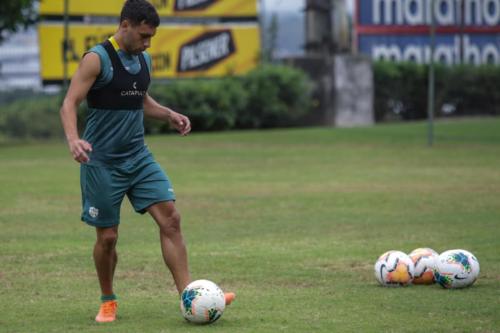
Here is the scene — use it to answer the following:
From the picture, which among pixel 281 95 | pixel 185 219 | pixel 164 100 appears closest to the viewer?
pixel 185 219

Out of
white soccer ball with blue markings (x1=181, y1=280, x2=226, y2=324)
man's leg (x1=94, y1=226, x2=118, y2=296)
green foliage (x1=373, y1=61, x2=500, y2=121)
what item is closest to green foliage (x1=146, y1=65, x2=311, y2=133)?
green foliage (x1=373, y1=61, x2=500, y2=121)

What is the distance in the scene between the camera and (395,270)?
386 inches

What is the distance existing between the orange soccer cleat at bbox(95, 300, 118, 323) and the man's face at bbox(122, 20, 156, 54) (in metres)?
1.76

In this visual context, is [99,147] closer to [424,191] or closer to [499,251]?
[499,251]

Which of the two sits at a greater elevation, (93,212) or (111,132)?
(111,132)

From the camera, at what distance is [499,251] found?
39.4 feet

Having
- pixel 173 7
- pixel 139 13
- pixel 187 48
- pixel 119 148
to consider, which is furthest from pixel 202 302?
pixel 187 48

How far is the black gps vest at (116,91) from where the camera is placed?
8.16m

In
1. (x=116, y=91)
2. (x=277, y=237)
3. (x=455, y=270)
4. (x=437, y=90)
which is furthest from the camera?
(x=437, y=90)

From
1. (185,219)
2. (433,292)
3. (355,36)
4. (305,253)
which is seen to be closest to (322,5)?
(355,36)

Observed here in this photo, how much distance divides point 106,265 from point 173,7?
28317mm

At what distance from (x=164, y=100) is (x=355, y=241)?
→ 21.4 metres

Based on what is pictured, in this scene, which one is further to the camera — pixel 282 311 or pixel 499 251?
pixel 499 251

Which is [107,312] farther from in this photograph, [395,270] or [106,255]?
[395,270]
